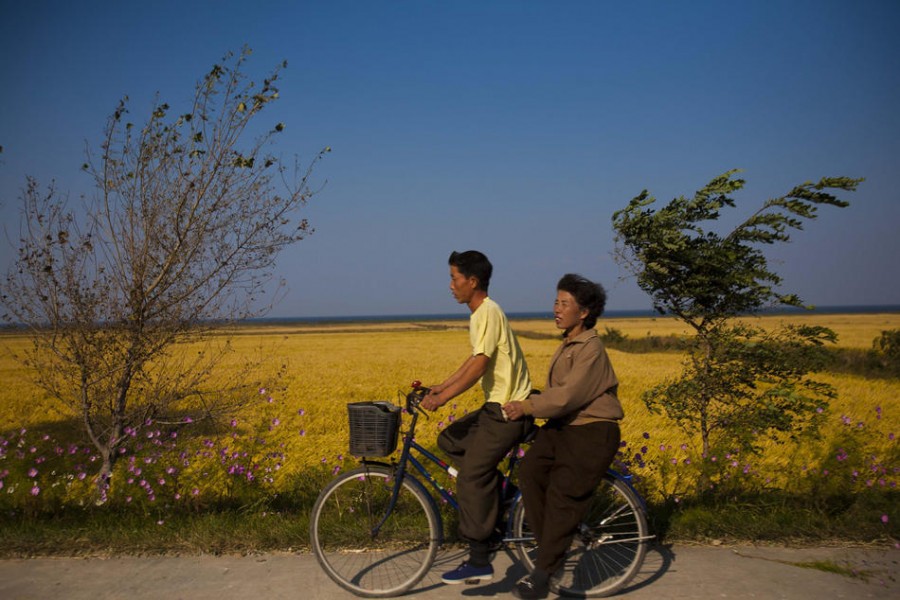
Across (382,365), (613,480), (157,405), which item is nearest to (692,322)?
(613,480)

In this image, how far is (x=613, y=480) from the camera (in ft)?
12.9

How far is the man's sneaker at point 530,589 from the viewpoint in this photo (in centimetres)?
363

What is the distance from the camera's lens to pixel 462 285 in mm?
3764

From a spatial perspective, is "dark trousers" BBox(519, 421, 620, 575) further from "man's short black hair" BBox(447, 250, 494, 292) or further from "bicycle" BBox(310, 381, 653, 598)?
"man's short black hair" BBox(447, 250, 494, 292)

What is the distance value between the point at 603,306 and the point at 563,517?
52.9 inches

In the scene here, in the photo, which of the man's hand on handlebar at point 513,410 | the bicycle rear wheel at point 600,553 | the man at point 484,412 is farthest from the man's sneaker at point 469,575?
the man's hand on handlebar at point 513,410

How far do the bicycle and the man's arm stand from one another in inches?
7.1

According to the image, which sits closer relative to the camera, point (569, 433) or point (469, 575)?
point (569, 433)

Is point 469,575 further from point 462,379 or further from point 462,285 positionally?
point 462,285

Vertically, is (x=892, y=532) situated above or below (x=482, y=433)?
below

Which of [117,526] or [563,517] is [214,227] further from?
[563,517]

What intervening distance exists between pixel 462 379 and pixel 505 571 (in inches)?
61.0

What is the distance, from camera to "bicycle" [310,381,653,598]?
375 cm

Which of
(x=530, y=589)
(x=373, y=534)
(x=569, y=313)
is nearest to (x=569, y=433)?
(x=569, y=313)
